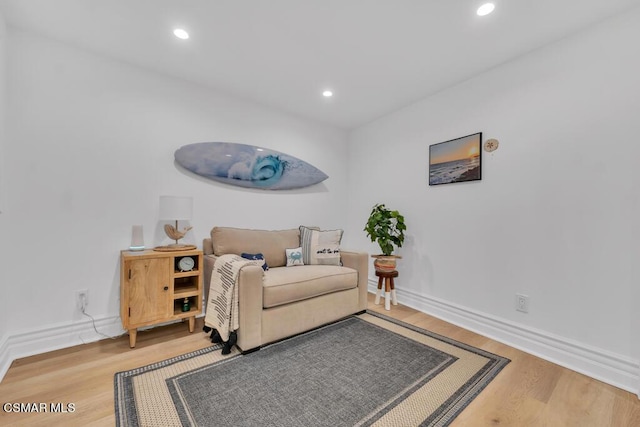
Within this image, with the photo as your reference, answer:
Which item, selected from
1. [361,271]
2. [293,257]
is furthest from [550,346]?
[293,257]

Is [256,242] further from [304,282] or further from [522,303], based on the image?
[522,303]

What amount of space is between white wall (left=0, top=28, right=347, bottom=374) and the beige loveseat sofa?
42cm

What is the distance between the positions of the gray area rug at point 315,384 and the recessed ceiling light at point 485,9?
7.69 ft

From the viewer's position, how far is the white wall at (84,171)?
1.92m

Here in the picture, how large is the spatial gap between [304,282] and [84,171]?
1.99m

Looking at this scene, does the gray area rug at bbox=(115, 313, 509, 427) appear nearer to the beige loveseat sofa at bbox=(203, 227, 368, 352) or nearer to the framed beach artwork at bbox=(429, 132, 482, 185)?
the beige loveseat sofa at bbox=(203, 227, 368, 352)

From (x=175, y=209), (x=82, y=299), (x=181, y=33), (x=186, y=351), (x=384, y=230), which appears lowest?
(x=186, y=351)

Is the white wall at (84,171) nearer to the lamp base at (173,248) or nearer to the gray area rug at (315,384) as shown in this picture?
the lamp base at (173,248)

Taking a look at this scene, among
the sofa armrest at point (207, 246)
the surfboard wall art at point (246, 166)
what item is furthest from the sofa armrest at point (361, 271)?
the sofa armrest at point (207, 246)

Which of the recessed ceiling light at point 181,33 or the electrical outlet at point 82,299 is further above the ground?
the recessed ceiling light at point 181,33

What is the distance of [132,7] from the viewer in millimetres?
1701

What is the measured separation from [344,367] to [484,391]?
841 millimetres

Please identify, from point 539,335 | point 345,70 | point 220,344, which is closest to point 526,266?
point 539,335

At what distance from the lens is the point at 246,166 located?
2.94m
